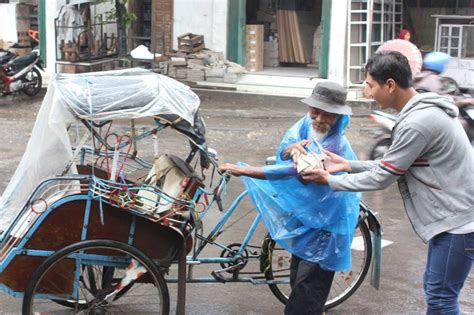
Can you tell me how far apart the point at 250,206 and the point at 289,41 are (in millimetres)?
8928

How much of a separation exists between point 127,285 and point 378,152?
4921 millimetres

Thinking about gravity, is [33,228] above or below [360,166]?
below

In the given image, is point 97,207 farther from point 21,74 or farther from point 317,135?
point 21,74

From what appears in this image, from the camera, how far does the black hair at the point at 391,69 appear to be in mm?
3230

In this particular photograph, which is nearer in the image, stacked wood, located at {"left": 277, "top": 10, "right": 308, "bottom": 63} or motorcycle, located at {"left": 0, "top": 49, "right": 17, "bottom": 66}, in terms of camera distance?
motorcycle, located at {"left": 0, "top": 49, "right": 17, "bottom": 66}

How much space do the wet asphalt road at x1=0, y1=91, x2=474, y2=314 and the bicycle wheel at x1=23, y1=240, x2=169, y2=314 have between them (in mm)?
680

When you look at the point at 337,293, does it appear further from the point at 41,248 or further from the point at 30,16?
the point at 30,16

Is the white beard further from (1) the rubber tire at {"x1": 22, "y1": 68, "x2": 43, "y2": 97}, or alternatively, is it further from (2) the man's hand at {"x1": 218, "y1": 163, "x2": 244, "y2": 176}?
(1) the rubber tire at {"x1": 22, "y1": 68, "x2": 43, "y2": 97}

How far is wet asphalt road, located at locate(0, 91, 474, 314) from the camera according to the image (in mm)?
4734

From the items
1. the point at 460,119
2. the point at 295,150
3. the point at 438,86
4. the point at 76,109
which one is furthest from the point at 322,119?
the point at 460,119

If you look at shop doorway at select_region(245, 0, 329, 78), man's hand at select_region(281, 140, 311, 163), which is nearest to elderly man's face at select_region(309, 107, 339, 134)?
man's hand at select_region(281, 140, 311, 163)

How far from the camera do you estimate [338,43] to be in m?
12.2

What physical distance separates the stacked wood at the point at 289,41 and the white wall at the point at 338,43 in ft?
8.51

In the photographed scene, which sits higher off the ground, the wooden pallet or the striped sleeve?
the wooden pallet
